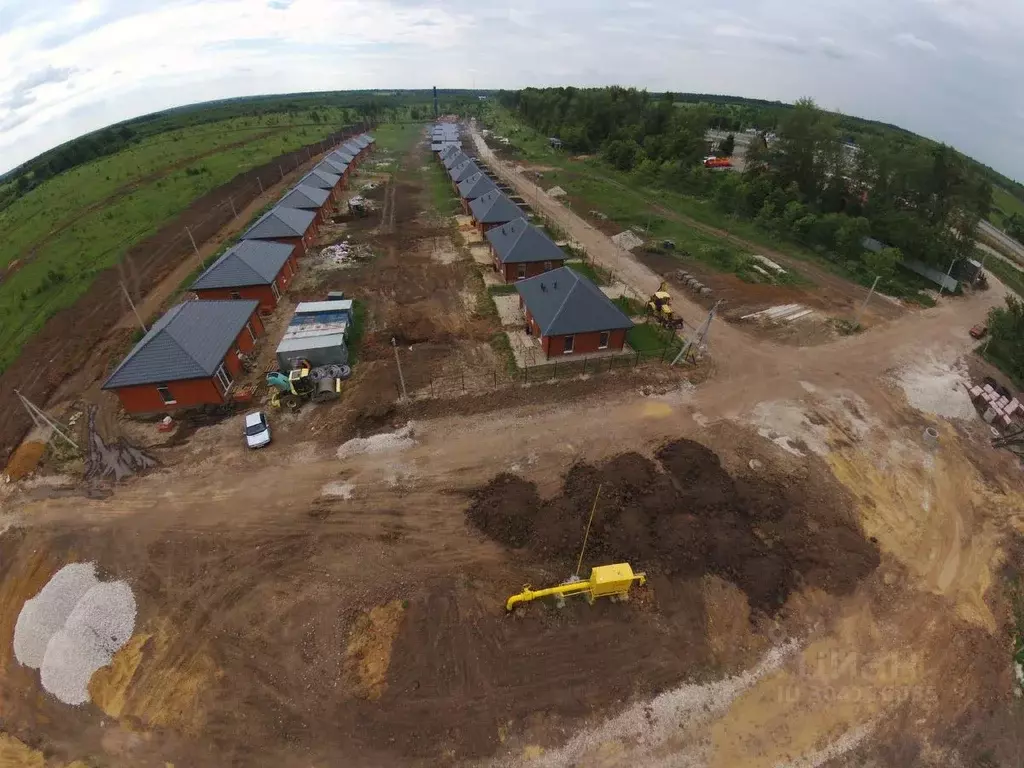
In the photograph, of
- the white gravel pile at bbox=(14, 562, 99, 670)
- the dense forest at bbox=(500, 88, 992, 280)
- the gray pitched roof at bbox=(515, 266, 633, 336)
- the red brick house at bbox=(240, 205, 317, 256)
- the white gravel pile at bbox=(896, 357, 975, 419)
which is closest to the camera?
the white gravel pile at bbox=(14, 562, 99, 670)

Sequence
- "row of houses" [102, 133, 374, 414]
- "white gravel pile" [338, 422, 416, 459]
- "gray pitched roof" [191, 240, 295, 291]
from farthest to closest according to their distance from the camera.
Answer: "gray pitched roof" [191, 240, 295, 291] < "row of houses" [102, 133, 374, 414] < "white gravel pile" [338, 422, 416, 459]

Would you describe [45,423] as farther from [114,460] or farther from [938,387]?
[938,387]

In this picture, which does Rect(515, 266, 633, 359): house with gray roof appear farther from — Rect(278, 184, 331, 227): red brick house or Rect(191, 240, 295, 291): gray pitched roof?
Rect(278, 184, 331, 227): red brick house

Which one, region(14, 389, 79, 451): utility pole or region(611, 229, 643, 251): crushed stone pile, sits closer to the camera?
region(14, 389, 79, 451): utility pole

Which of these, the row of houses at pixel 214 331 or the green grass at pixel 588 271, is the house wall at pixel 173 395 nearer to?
the row of houses at pixel 214 331

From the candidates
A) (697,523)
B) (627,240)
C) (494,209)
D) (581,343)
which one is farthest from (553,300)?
(627,240)

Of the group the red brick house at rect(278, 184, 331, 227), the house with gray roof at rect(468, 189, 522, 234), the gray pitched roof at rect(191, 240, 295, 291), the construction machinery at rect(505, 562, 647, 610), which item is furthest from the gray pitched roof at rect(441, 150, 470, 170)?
the construction machinery at rect(505, 562, 647, 610)

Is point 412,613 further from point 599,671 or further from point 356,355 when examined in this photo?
point 356,355
